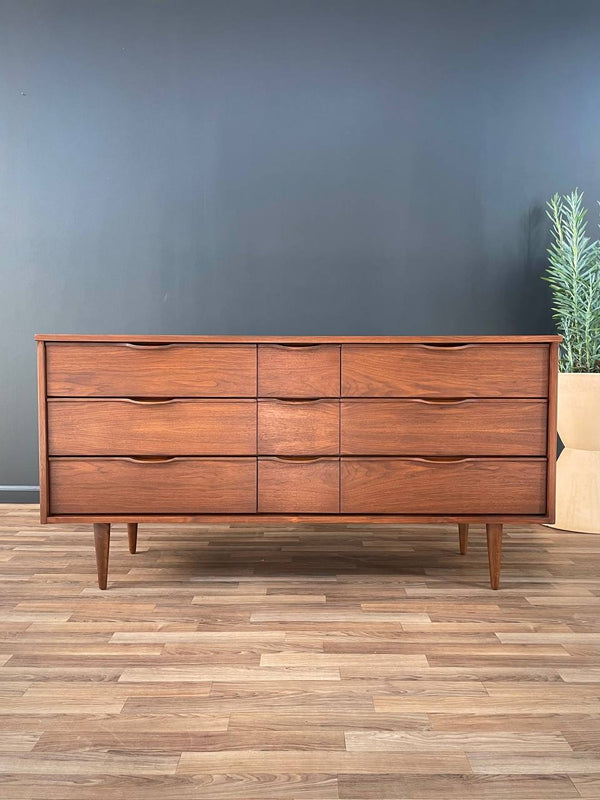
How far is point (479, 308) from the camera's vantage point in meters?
2.72

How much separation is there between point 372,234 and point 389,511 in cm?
134

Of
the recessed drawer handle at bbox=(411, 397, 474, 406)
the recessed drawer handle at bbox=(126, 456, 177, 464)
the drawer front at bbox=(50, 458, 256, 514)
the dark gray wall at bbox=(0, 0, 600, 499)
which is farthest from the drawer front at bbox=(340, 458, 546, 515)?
the dark gray wall at bbox=(0, 0, 600, 499)

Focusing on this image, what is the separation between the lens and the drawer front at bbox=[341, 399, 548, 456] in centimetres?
180

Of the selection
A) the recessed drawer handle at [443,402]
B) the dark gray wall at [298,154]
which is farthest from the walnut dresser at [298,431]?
the dark gray wall at [298,154]

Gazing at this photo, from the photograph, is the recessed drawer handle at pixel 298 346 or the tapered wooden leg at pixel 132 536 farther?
the tapered wooden leg at pixel 132 536

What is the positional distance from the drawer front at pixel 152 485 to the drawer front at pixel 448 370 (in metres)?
0.40

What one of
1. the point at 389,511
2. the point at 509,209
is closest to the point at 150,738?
the point at 389,511

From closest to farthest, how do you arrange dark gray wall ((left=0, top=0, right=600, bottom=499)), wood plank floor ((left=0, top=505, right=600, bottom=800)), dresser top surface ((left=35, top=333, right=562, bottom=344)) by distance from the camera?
wood plank floor ((left=0, top=505, right=600, bottom=800)) < dresser top surface ((left=35, top=333, right=562, bottom=344)) < dark gray wall ((left=0, top=0, right=600, bottom=499))

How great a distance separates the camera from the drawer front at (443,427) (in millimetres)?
1802

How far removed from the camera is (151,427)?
5.92 ft

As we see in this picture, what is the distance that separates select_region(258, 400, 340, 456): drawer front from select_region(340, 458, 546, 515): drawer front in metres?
0.09

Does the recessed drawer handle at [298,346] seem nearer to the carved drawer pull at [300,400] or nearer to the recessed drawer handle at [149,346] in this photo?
the carved drawer pull at [300,400]

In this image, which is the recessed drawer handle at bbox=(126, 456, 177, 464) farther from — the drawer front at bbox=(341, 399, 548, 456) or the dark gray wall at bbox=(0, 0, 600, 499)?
the dark gray wall at bbox=(0, 0, 600, 499)

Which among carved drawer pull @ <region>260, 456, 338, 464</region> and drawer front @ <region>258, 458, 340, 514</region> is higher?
carved drawer pull @ <region>260, 456, 338, 464</region>
